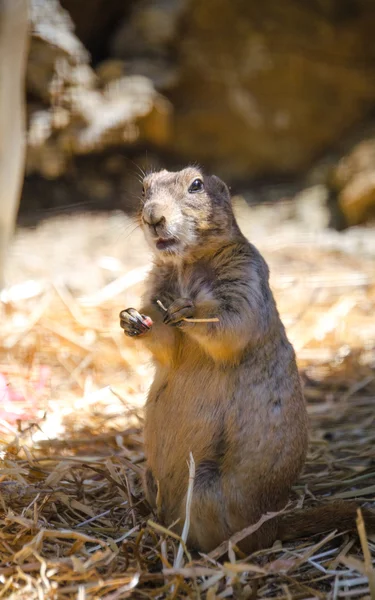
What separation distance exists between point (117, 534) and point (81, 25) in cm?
749

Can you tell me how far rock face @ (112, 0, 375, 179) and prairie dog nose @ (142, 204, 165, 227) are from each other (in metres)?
6.61

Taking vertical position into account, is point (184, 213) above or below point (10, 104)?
below

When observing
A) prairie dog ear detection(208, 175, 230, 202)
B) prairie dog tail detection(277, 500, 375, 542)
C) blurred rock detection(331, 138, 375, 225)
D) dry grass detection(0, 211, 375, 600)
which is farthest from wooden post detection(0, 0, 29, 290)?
blurred rock detection(331, 138, 375, 225)

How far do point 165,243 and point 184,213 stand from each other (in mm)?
170

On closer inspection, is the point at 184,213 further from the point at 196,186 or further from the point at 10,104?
the point at 10,104

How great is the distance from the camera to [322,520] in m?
3.58

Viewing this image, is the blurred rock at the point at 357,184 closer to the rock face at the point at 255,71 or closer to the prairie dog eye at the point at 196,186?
the rock face at the point at 255,71

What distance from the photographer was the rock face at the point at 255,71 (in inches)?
387

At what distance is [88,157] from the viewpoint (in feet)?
33.1

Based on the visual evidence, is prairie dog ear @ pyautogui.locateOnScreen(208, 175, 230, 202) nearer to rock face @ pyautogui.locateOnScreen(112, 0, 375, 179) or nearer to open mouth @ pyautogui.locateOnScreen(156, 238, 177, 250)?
open mouth @ pyautogui.locateOnScreen(156, 238, 177, 250)

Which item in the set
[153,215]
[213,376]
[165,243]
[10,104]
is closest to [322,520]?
[213,376]

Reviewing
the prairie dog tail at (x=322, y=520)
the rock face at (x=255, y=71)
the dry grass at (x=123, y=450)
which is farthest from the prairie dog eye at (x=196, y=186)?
Answer: the rock face at (x=255, y=71)

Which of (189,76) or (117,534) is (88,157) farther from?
(117,534)

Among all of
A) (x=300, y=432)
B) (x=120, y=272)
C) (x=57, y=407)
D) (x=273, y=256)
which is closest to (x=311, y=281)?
(x=273, y=256)
